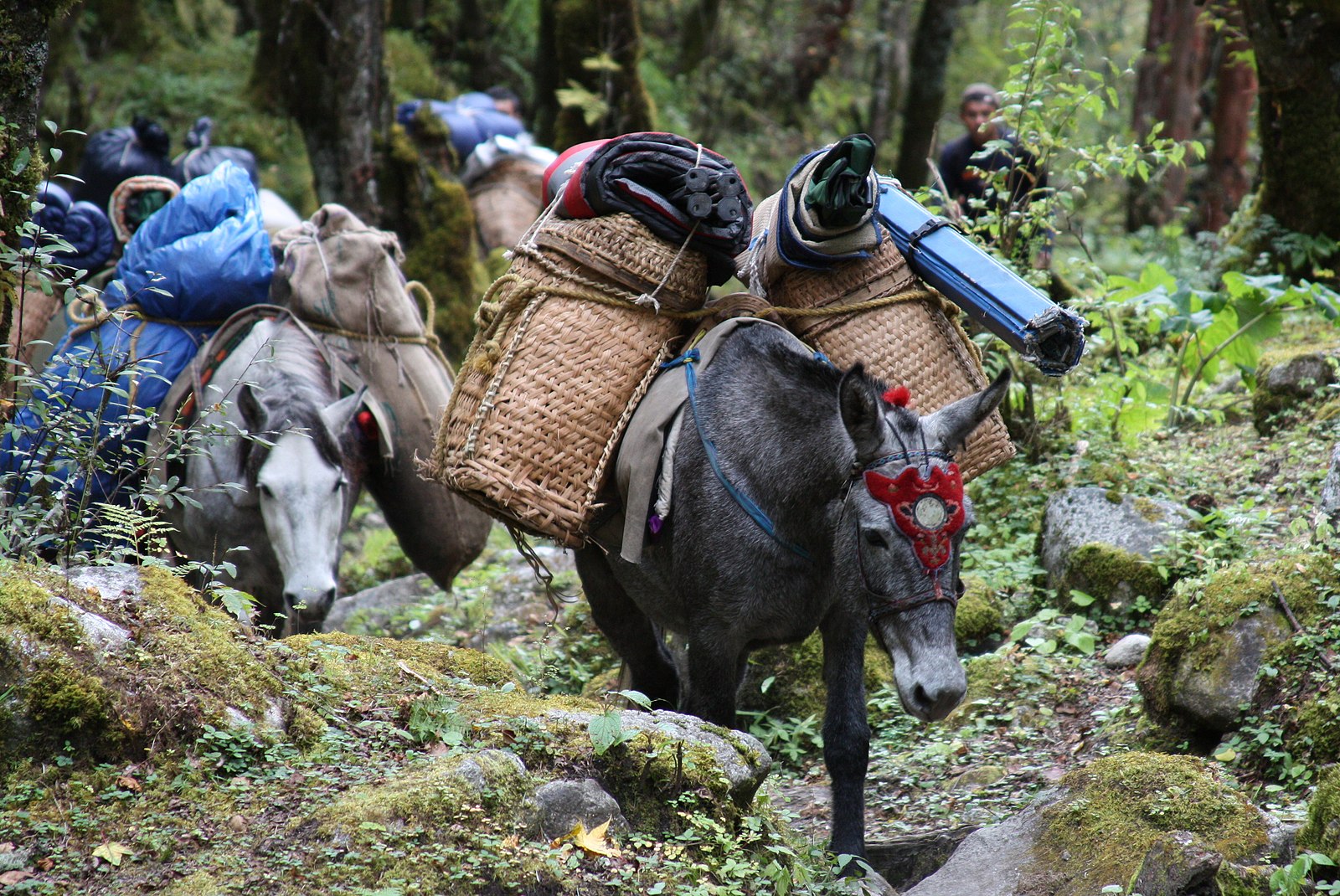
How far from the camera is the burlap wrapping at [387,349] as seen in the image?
721 centimetres

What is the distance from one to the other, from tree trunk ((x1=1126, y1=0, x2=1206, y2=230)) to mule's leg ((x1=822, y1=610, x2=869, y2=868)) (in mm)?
12448

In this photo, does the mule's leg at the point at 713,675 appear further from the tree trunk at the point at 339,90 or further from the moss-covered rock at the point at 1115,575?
the tree trunk at the point at 339,90

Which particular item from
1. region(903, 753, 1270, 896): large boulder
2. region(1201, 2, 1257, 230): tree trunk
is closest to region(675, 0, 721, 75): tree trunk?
region(1201, 2, 1257, 230): tree trunk

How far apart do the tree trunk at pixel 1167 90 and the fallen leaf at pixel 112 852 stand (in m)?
14.9

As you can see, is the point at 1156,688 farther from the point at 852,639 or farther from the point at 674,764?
the point at 674,764

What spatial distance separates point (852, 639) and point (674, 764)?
1.16m

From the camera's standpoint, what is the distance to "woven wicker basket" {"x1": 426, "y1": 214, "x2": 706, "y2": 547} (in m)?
4.88

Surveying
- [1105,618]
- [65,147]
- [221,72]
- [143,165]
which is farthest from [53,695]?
[221,72]

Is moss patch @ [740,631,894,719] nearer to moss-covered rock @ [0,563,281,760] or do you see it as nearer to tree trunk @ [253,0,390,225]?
moss-covered rock @ [0,563,281,760]

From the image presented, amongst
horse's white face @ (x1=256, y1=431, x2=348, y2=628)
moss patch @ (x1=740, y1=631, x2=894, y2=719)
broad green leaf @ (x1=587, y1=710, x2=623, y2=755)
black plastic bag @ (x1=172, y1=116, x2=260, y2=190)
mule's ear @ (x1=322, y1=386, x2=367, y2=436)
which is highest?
black plastic bag @ (x1=172, y1=116, x2=260, y2=190)

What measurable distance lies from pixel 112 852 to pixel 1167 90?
59.7 ft

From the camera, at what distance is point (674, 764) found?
3947 millimetres

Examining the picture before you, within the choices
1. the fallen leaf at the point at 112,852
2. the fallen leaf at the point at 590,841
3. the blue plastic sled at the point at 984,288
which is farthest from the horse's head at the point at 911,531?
the fallen leaf at the point at 112,852

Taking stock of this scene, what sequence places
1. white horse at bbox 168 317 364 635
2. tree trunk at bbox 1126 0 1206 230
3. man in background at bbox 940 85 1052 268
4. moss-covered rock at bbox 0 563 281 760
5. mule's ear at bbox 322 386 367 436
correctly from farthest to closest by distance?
1. tree trunk at bbox 1126 0 1206 230
2. man in background at bbox 940 85 1052 268
3. mule's ear at bbox 322 386 367 436
4. white horse at bbox 168 317 364 635
5. moss-covered rock at bbox 0 563 281 760
